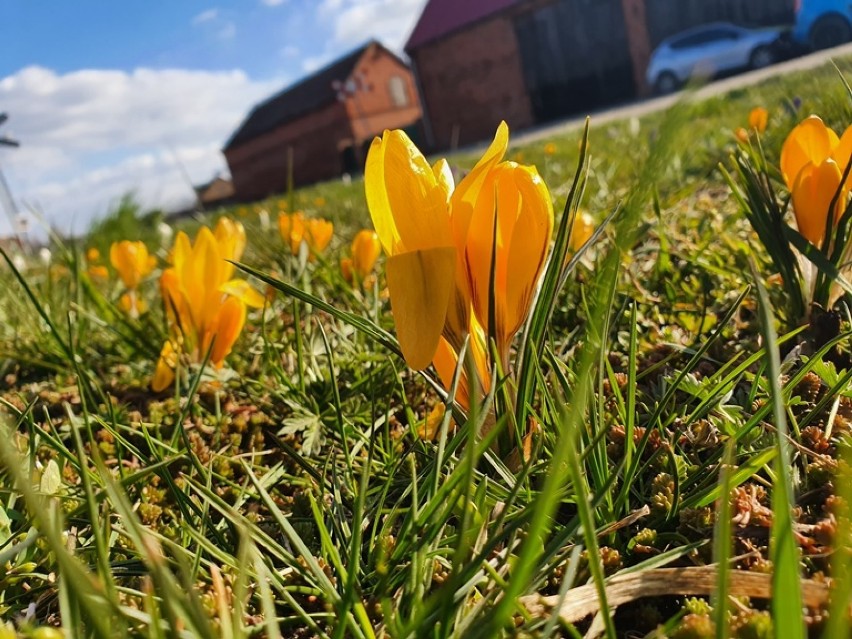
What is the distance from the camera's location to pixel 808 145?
103 cm

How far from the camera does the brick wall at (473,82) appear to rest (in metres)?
24.0

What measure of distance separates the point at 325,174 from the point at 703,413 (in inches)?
1190

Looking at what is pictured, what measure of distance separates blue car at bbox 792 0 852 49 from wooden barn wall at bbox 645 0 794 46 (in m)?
1.42

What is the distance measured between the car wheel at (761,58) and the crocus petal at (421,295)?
70.2 feet

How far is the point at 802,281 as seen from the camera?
104cm

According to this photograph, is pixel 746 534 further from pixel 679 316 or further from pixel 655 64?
pixel 655 64

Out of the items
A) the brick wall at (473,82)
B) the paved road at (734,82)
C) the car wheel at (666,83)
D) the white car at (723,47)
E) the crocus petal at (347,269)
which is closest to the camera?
the crocus petal at (347,269)

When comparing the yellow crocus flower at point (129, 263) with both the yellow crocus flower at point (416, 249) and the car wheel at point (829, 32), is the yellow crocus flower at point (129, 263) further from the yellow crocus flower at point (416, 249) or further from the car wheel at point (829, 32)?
the car wheel at point (829, 32)

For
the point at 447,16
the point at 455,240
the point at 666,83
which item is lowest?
the point at 455,240

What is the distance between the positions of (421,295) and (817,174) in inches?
27.2

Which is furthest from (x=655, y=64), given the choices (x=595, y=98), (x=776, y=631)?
(x=776, y=631)

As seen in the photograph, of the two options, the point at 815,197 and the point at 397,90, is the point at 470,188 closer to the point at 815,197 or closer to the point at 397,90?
the point at 815,197

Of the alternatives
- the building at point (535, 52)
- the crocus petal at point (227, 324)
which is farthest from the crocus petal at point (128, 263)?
the building at point (535, 52)

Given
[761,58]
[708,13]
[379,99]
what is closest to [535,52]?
[708,13]
